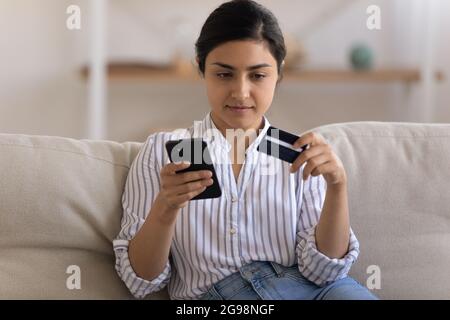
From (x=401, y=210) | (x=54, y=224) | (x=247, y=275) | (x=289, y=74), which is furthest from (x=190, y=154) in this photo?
(x=289, y=74)

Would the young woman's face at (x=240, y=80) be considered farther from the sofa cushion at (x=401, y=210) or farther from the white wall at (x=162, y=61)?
the white wall at (x=162, y=61)

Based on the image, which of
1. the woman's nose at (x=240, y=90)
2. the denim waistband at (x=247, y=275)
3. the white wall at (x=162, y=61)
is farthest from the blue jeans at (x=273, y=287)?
the white wall at (x=162, y=61)

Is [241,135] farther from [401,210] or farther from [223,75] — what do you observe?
[401,210]

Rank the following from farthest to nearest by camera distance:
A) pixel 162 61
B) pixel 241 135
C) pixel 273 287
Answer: pixel 162 61 < pixel 241 135 < pixel 273 287

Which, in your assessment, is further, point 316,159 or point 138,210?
point 138,210

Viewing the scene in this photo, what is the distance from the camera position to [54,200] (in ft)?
4.00

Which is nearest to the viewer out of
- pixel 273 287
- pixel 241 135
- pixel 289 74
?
pixel 273 287

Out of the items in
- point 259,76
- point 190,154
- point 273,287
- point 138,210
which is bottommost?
point 273,287

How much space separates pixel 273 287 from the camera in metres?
1.11

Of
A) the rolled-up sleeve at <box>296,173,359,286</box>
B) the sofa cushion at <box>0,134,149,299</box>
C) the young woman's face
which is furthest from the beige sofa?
the young woman's face

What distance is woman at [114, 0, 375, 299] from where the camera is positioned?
111 cm

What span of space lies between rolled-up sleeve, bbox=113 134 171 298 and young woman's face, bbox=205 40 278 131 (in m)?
0.15

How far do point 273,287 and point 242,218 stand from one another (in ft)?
0.41

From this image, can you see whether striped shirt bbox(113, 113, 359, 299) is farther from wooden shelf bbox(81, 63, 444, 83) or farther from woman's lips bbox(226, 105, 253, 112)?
wooden shelf bbox(81, 63, 444, 83)
